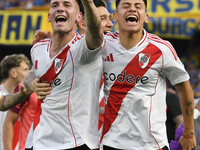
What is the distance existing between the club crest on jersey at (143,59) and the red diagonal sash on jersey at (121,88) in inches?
1.0

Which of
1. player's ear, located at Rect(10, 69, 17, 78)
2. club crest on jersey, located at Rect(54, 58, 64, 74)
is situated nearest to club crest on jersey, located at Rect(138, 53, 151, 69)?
club crest on jersey, located at Rect(54, 58, 64, 74)

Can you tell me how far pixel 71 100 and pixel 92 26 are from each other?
2.43 feet

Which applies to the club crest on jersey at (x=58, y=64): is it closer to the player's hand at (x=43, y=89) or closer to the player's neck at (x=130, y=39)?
the player's hand at (x=43, y=89)

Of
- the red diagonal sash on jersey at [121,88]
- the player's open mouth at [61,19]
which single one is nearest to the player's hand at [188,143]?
the red diagonal sash on jersey at [121,88]

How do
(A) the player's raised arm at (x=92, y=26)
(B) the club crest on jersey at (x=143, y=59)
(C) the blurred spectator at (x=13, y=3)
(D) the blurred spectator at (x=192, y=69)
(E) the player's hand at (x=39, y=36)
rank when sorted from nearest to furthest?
(A) the player's raised arm at (x=92, y=26) < (B) the club crest on jersey at (x=143, y=59) < (E) the player's hand at (x=39, y=36) < (D) the blurred spectator at (x=192, y=69) < (C) the blurred spectator at (x=13, y=3)

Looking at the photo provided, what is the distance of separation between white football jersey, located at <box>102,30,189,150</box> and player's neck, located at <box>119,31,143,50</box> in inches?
1.8

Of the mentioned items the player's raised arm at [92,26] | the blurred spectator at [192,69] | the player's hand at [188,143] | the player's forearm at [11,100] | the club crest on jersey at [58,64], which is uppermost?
the player's raised arm at [92,26]

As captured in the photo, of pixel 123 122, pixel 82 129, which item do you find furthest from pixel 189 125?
pixel 82 129

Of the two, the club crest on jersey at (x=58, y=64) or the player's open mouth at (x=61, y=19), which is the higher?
the player's open mouth at (x=61, y=19)

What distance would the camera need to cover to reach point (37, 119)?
11.4 ft

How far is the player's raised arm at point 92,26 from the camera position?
2.85 meters

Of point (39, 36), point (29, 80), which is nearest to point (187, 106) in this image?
point (29, 80)

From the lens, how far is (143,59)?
3346 mm

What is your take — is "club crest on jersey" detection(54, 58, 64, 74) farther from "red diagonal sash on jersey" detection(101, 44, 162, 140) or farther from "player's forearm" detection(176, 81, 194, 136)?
"player's forearm" detection(176, 81, 194, 136)
